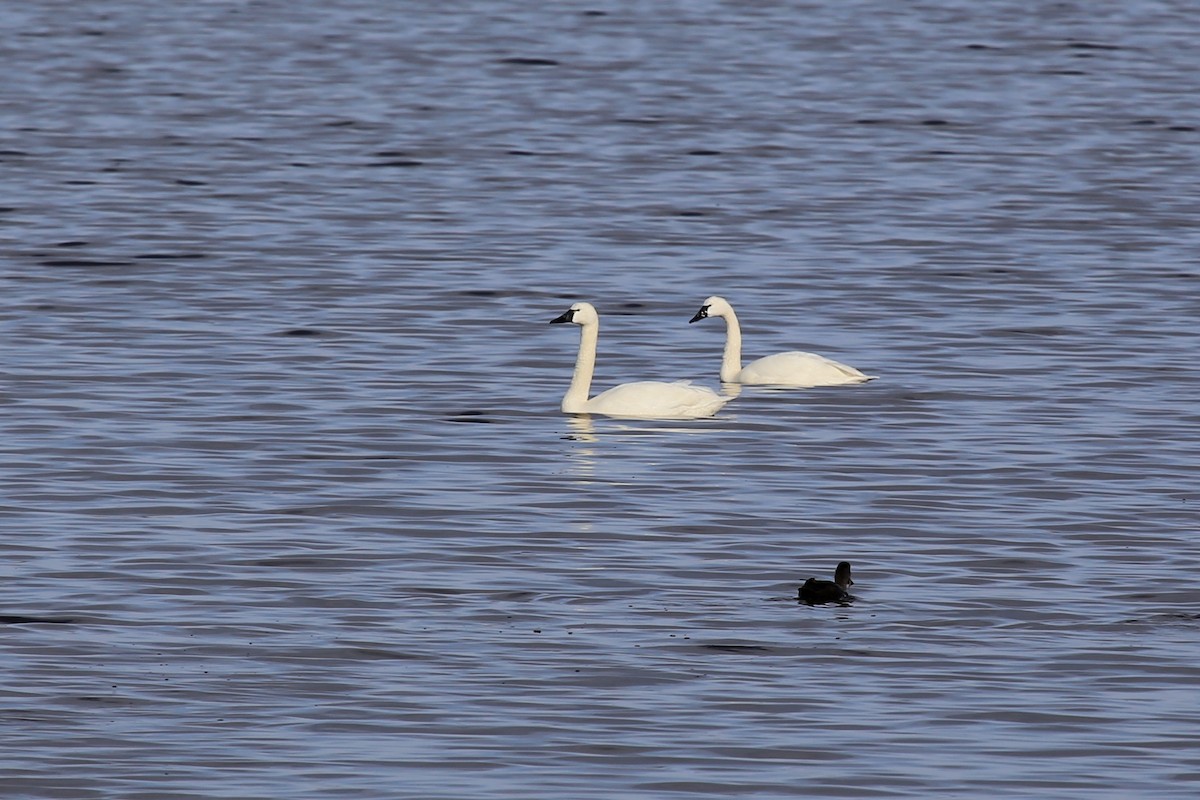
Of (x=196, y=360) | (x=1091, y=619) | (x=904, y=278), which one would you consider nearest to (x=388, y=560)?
(x=1091, y=619)

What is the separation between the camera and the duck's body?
43.1 feet

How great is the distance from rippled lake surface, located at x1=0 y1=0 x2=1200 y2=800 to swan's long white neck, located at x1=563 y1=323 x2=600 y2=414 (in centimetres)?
27

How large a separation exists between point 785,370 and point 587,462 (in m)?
3.38

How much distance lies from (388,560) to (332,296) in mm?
10976

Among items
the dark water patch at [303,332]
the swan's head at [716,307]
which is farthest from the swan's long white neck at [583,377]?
the dark water patch at [303,332]

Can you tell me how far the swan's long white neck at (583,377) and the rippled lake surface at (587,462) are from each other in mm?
266

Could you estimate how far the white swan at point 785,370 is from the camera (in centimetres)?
2058

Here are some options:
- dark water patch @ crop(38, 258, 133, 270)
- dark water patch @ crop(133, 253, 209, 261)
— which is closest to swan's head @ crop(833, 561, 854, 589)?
dark water patch @ crop(38, 258, 133, 270)

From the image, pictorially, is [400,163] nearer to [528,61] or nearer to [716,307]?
[528,61]

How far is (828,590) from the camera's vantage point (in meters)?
13.1

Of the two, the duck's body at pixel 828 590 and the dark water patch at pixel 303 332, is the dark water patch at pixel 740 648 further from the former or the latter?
the dark water patch at pixel 303 332

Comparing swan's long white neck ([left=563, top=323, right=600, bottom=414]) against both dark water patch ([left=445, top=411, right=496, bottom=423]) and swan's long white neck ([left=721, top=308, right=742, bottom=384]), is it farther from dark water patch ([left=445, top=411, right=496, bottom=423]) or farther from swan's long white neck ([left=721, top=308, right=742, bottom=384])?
swan's long white neck ([left=721, top=308, right=742, bottom=384])

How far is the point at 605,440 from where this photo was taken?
18.8 meters

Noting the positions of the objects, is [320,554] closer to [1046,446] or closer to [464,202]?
[1046,446]
